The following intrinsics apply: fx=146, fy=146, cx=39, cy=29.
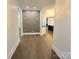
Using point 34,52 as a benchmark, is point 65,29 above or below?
above

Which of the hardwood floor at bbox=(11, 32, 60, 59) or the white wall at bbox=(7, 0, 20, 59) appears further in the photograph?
the hardwood floor at bbox=(11, 32, 60, 59)

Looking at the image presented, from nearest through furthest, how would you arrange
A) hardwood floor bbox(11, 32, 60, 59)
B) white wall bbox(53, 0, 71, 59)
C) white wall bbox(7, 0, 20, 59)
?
white wall bbox(53, 0, 71, 59)
white wall bbox(7, 0, 20, 59)
hardwood floor bbox(11, 32, 60, 59)

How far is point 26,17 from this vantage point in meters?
13.5

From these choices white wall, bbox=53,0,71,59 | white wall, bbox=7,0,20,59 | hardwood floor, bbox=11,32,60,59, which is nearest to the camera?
white wall, bbox=53,0,71,59

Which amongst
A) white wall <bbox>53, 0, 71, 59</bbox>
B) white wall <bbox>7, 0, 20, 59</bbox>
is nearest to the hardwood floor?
white wall <bbox>7, 0, 20, 59</bbox>

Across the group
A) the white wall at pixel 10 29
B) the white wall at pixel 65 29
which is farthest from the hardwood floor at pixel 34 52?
the white wall at pixel 65 29

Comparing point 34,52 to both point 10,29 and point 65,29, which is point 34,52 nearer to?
point 10,29

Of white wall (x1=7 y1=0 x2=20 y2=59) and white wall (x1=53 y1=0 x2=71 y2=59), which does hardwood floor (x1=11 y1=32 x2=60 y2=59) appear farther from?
white wall (x1=53 y1=0 x2=71 y2=59)

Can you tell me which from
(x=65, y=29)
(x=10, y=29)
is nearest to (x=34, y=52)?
(x=10, y=29)

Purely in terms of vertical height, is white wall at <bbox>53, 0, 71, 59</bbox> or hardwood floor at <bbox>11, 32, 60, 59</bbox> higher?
white wall at <bbox>53, 0, 71, 59</bbox>
